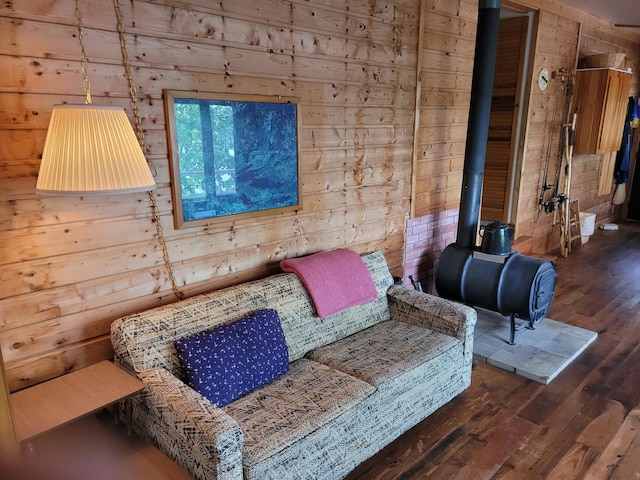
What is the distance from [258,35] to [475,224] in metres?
2.10

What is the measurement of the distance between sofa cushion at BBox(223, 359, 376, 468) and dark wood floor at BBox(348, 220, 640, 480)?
0.40 meters

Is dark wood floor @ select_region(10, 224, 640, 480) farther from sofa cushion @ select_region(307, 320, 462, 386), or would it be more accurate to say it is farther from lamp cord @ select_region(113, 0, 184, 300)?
lamp cord @ select_region(113, 0, 184, 300)

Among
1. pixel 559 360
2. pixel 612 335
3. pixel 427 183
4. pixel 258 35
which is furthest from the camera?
pixel 427 183

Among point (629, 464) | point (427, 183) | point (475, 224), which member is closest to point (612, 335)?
point (475, 224)

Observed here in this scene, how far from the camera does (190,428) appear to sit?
167 cm

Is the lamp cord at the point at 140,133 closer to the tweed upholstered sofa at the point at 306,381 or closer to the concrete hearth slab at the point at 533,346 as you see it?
the tweed upholstered sofa at the point at 306,381

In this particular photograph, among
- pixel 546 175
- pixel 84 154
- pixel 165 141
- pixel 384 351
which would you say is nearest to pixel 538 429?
pixel 384 351

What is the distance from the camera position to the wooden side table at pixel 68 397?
1.67 m

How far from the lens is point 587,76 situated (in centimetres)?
535

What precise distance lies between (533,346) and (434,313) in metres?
1.02

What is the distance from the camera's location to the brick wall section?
3764mm

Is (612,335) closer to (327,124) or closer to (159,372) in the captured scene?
(327,124)

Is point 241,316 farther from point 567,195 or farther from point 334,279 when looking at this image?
point 567,195

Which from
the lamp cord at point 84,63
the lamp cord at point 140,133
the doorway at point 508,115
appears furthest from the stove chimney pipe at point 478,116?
the lamp cord at point 84,63
